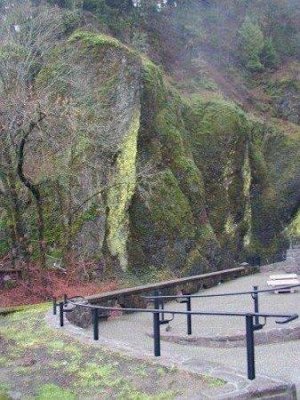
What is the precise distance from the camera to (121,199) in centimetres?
1998

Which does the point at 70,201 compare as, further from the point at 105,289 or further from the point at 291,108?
the point at 291,108

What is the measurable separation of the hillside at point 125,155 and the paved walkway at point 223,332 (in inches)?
156

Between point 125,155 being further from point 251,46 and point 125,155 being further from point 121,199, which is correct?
point 251,46

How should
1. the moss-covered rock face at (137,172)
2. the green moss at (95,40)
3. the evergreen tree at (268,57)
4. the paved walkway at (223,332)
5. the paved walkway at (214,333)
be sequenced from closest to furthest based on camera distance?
the paved walkway at (214,333) → the paved walkway at (223,332) → the moss-covered rock face at (137,172) → the green moss at (95,40) → the evergreen tree at (268,57)

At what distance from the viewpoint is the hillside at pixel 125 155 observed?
1764 cm

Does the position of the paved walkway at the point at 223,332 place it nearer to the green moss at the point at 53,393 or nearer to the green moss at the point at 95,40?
the green moss at the point at 53,393

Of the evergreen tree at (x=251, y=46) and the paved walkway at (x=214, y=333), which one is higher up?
the evergreen tree at (x=251, y=46)

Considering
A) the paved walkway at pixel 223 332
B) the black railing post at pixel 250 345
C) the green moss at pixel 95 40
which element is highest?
the green moss at pixel 95 40

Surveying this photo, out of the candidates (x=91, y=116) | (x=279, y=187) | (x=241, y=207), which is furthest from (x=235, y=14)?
(x=91, y=116)

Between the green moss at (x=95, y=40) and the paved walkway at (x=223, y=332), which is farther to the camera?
the green moss at (x=95, y=40)

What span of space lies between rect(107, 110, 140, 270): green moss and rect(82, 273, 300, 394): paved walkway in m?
3.51

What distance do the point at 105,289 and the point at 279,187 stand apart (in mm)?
15095

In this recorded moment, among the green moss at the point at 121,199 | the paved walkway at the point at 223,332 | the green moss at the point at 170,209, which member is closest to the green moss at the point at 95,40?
the green moss at the point at 121,199

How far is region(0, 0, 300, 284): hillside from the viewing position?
1764cm
